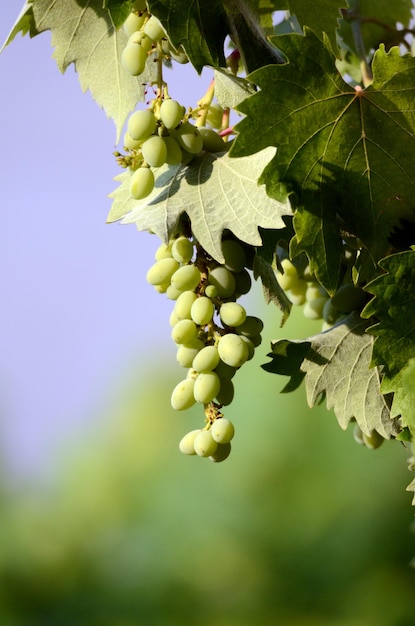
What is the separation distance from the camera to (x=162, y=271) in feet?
2.26

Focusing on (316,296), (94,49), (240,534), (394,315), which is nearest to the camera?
(394,315)

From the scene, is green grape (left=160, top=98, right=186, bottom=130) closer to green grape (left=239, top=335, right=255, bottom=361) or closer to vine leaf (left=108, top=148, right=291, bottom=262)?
vine leaf (left=108, top=148, right=291, bottom=262)

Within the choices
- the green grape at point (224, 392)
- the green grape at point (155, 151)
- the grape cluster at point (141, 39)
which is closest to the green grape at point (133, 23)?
the grape cluster at point (141, 39)

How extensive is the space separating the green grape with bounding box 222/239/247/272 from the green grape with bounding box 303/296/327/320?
24 cm

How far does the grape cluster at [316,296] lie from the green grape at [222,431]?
17 centimetres

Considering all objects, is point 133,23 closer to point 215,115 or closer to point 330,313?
point 215,115

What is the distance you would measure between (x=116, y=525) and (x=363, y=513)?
5.06ft

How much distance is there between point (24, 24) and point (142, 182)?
8.6 inches

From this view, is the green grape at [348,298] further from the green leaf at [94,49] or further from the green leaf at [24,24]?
the green leaf at [24,24]

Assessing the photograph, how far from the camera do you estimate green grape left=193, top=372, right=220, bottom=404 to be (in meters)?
0.66

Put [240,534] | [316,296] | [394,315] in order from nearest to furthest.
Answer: [394,315] → [316,296] → [240,534]

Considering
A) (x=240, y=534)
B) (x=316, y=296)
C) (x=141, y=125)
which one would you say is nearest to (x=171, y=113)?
(x=141, y=125)

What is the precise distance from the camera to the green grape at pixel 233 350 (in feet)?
2.11

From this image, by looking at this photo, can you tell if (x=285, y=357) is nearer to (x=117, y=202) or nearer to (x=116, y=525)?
(x=117, y=202)
